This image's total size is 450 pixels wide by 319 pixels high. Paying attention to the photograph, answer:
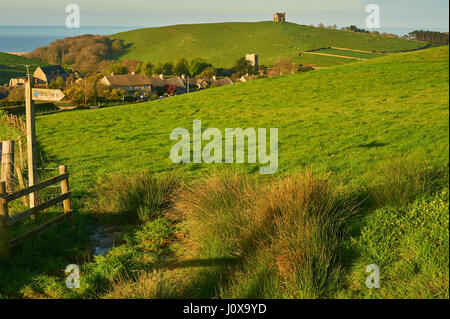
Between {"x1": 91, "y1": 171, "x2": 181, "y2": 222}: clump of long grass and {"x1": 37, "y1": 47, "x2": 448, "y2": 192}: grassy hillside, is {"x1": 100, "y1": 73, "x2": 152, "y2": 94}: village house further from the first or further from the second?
{"x1": 91, "y1": 171, "x2": 181, "y2": 222}: clump of long grass

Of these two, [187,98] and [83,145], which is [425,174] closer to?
[83,145]

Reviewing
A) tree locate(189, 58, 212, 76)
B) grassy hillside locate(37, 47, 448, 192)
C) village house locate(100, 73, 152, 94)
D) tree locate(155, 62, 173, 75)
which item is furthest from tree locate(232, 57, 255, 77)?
grassy hillside locate(37, 47, 448, 192)

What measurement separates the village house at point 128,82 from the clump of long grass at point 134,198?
91135mm

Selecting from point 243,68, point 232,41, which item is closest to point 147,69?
point 243,68

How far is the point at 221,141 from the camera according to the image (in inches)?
713

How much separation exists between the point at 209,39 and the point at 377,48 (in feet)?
238

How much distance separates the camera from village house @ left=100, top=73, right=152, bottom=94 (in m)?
A: 98.9

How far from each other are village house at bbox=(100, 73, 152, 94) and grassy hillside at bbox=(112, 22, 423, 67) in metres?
37.3

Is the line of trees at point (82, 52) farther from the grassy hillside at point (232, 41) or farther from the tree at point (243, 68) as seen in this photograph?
the tree at point (243, 68)

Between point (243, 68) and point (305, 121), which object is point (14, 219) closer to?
point (305, 121)

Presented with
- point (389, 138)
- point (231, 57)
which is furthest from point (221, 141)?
point (231, 57)

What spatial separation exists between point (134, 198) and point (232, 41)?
5969 inches

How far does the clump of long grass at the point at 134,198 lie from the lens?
9477mm

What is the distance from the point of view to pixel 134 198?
962cm
